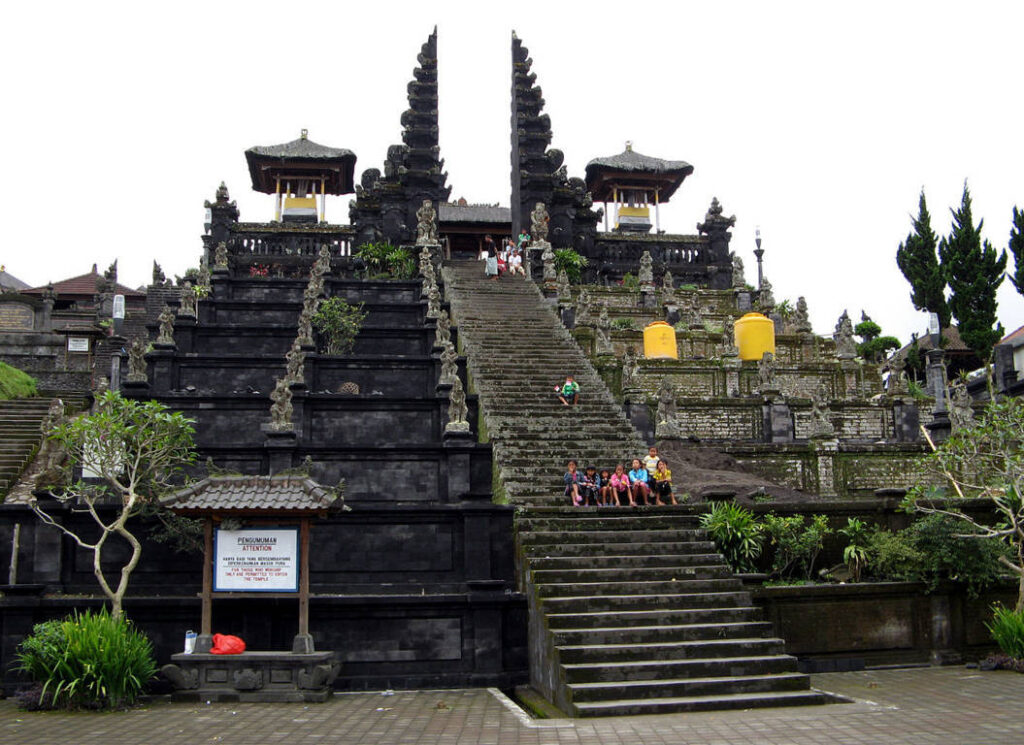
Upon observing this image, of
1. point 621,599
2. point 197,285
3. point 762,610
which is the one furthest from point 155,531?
point 197,285

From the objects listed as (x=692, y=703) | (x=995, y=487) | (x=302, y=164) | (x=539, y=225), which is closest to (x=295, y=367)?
(x=692, y=703)

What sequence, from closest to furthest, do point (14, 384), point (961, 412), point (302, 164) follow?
point (961, 412) < point (14, 384) < point (302, 164)

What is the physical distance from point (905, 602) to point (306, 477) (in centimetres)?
843

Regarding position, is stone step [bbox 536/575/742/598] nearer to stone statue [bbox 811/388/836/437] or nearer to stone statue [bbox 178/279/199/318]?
stone statue [bbox 811/388/836/437]

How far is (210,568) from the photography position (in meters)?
12.5

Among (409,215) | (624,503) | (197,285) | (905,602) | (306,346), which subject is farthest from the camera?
(409,215)

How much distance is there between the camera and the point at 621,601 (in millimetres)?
12289

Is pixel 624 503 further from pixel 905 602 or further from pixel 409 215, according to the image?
pixel 409 215

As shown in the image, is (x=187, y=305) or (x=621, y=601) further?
(x=187, y=305)

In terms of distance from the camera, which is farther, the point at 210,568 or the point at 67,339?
the point at 67,339

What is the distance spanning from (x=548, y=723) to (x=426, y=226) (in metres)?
25.9

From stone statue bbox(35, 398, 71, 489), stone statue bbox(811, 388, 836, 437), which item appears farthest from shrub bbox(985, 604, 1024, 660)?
stone statue bbox(35, 398, 71, 489)

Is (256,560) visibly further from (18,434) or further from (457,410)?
(18,434)

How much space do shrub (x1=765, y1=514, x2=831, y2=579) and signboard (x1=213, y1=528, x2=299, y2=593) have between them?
267 inches
